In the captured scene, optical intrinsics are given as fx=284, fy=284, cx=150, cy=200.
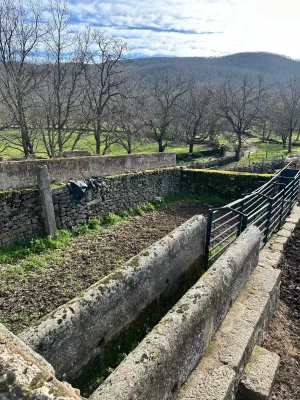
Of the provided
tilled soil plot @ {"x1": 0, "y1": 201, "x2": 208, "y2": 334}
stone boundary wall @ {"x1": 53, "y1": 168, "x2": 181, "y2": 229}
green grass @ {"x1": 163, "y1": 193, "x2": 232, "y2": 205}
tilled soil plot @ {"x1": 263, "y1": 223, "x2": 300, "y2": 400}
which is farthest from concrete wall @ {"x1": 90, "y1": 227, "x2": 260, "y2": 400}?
green grass @ {"x1": 163, "y1": 193, "x2": 232, "y2": 205}

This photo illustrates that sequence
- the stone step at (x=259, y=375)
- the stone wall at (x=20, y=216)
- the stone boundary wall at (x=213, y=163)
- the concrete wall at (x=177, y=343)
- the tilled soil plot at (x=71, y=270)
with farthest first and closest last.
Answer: the stone boundary wall at (x=213, y=163), the stone wall at (x=20, y=216), the tilled soil plot at (x=71, y=270), the stone step at (x=259, y=375), the concrete wall at (x=177, y=343)

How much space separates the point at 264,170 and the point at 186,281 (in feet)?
63.4

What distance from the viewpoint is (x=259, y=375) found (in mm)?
2977

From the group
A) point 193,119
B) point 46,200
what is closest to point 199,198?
point 46,200

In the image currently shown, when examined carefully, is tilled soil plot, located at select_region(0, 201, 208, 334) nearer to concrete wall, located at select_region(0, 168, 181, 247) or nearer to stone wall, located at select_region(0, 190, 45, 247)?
concrete wall, located at select_region(0, 168, 181, 247)

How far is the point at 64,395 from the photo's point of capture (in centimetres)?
133

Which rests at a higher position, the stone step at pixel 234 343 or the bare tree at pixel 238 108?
the bare tree at pixel 238 108

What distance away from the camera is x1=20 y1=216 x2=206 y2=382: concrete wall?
7.94 ft

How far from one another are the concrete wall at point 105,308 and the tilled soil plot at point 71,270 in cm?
297

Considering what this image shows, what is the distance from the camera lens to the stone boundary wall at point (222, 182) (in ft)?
44.1

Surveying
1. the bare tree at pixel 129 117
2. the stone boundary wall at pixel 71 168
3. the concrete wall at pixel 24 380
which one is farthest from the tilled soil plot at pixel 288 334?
the bare tree at pixel 129 117

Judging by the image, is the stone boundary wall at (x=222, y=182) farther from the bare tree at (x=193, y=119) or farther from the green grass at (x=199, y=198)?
the bare tree at (x=193, y=119)

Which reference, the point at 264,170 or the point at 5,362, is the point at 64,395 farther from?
the point at 264,170

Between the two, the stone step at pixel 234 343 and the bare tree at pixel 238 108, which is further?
the bare tree at pixel 238 108
